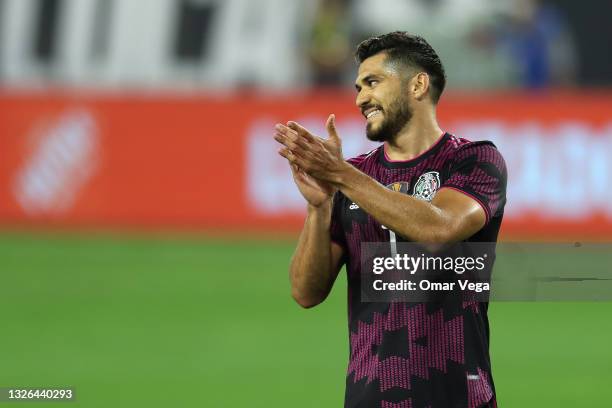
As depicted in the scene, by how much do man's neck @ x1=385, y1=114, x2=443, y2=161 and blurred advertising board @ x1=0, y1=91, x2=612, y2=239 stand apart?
10.8m

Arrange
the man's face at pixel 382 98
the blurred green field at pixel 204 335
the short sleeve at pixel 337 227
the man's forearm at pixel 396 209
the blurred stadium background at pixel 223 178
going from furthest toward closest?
the blurred stadium background at pixel 223 178, the blurred green field at pixel 204 335, the short sleeve at pixel 337 227, the man's face at pixel 382 98, the man's forearm at pixel 396 209

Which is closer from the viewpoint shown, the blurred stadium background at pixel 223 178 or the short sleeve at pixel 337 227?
the short sleeve at pixel 337 227

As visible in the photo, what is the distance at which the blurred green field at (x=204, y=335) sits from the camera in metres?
8.55

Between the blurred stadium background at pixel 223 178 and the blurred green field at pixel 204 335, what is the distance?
3 cm

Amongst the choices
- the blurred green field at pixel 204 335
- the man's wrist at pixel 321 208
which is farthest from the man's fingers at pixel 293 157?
the blurred green field at pixel 204 335

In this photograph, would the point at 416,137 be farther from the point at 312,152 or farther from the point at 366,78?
the point at 312,152

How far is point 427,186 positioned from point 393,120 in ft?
0.91

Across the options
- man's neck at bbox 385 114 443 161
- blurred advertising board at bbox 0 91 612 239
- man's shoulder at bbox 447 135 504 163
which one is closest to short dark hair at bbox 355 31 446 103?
man's neck at bbox 385 114 443 161

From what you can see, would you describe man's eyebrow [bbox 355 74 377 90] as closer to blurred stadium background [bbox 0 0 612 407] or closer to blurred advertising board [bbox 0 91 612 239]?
blurred stadium background [bbox 0 0 612 407]

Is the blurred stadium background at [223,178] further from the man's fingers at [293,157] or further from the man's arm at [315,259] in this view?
the man's fingers at [293,157]

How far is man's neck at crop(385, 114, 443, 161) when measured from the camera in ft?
14.1

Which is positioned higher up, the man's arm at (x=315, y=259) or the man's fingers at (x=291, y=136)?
the man's fingers at (x=291, y=136)

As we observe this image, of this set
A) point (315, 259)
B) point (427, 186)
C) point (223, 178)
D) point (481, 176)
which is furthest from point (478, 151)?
point (223, 178)

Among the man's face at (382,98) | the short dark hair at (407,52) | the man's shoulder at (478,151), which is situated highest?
the short dark hair at (407,52)
